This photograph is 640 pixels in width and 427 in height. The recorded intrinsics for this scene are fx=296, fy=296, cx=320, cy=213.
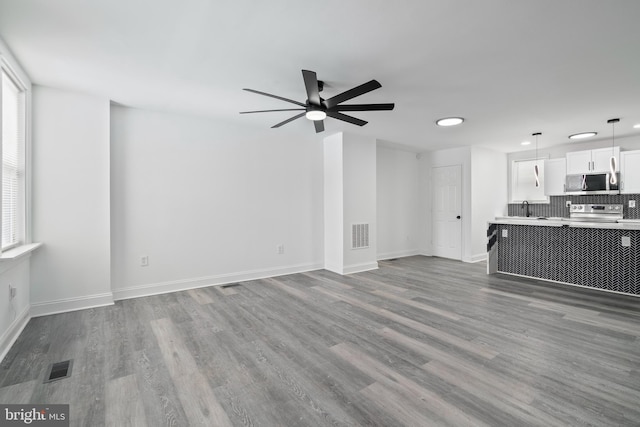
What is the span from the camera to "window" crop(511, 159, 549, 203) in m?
6.70

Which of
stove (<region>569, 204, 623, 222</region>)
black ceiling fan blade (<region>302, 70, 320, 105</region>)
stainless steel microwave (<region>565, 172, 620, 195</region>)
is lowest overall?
stove (<region>569, 204, 623, 222</region>)

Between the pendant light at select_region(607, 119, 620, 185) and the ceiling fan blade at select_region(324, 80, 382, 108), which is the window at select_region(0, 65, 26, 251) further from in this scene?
the pendant light at select_region(607, 119, 620, 185)

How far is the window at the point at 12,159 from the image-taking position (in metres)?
2.77

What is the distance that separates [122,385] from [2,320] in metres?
1.42

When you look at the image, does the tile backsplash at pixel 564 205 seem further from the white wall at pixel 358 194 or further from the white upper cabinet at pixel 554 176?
the white wall at pixel 358 194

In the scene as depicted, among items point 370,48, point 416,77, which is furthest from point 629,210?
point 370,48

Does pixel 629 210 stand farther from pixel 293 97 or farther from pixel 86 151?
pixel 86 151

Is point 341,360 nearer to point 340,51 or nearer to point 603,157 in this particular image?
point 340,51

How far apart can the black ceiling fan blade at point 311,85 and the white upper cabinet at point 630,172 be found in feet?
20.3

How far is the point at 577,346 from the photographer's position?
259cm

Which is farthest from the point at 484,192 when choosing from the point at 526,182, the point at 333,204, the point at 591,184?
the point at 333,204

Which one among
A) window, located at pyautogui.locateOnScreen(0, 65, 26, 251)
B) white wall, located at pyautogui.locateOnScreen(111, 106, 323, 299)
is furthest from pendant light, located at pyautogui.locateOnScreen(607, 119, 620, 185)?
window, located at pyautogui.locateOnScreen(0, 65, 26, 251)

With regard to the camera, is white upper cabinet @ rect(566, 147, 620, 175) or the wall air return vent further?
white upper cabinet @ rect(566, 147, 620, 175)

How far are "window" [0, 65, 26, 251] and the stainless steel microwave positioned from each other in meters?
8.56
